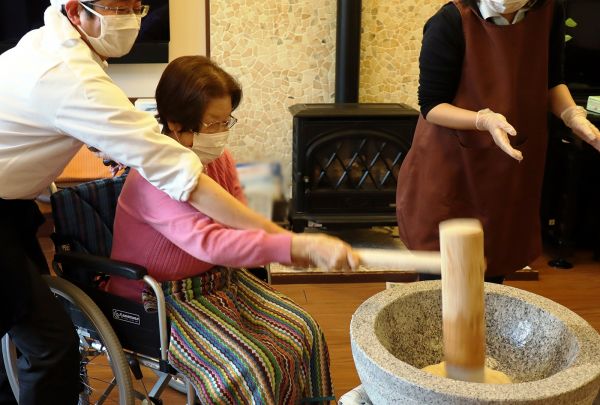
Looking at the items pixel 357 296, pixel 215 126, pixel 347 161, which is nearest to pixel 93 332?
pixel 215 126

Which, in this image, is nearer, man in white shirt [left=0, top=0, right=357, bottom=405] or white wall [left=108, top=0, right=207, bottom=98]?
man in white shirt [left=0, top=0, right=357, bottom=405]

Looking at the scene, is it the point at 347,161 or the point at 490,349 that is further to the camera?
the point at 347,161

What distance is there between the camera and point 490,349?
4.45ft

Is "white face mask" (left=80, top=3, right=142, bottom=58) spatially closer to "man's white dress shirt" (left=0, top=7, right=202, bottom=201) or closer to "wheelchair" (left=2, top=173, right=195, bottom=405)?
"man's white dress shirt" (left=0, top=7, right=202, bottom=201)

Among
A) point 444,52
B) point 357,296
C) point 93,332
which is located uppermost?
point 444,52

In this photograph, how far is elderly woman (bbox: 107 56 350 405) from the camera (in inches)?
59.1

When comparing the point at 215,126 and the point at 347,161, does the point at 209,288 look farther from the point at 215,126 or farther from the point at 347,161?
the point at 347,161

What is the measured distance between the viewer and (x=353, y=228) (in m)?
3.29

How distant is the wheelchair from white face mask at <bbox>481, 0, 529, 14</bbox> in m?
0.85

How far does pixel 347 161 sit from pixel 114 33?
6.06ft

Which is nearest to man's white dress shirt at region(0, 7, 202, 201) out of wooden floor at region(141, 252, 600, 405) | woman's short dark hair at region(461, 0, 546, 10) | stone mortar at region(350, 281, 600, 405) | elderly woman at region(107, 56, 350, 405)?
elderly woman at region(107, 56, 350, 405)

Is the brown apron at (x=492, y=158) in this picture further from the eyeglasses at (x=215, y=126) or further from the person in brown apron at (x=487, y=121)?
the eyeglasses at (x=215, y=126)

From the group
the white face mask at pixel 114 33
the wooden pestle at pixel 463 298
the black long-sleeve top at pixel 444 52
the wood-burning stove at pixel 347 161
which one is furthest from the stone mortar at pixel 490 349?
the wood-burning stove at pixel 347 161

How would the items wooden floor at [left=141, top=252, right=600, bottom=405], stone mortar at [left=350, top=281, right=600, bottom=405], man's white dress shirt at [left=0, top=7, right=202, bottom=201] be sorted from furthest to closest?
wooden floor at [left=141, top=252, right=600, bottom=405]
man's white dress shirt at [left=0, top=7, right=202, bottom=201]
stone mortar at [left=350, top=281, right=600, bottom=405]
